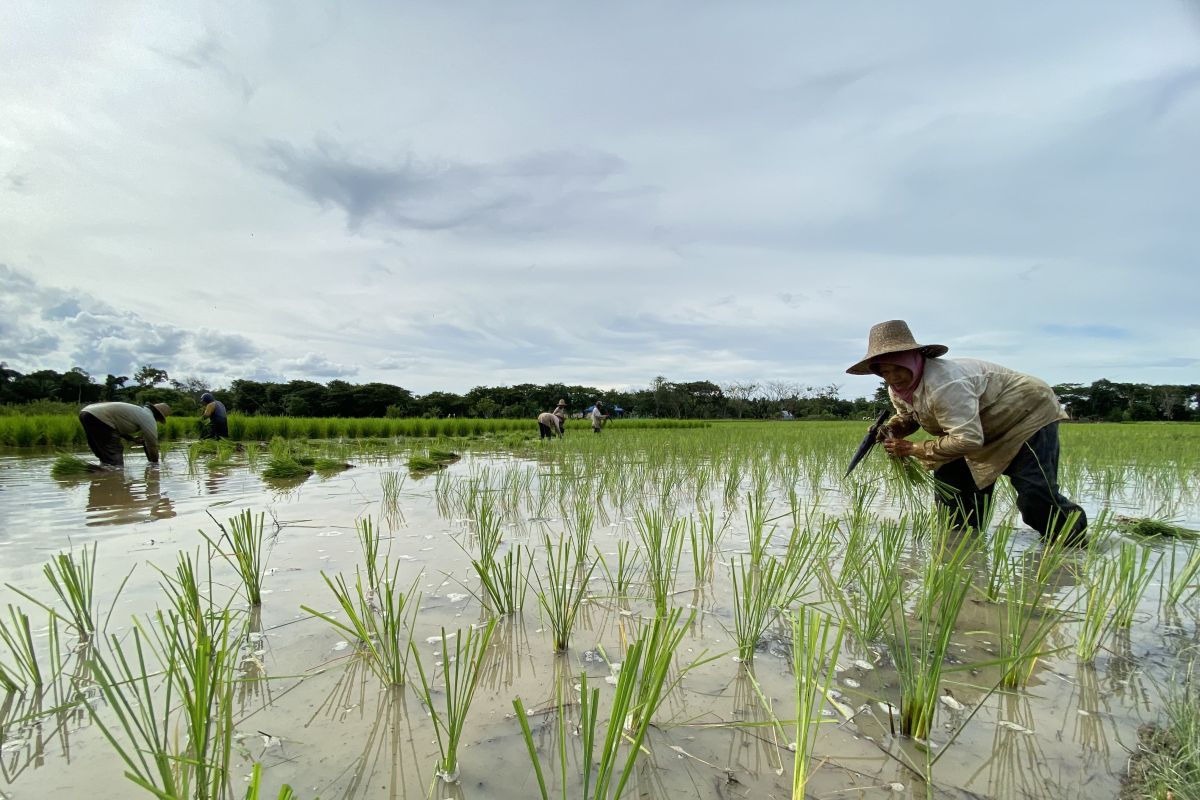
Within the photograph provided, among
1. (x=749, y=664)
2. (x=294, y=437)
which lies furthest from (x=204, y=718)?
(x=294, y=437)

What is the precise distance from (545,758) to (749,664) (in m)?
0.75

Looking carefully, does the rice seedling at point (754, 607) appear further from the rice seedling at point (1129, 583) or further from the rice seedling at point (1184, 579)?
the rice seedling at point (1184, 579)

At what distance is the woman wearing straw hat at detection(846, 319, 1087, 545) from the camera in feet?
9.66

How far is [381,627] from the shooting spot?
1993mm

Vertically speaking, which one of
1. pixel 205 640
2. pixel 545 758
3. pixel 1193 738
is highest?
pixel 205 640

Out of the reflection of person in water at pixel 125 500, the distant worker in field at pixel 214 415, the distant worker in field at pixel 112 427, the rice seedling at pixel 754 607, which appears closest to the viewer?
the rice seedling at pixel 754 607

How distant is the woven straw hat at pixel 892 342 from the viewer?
9.60ft

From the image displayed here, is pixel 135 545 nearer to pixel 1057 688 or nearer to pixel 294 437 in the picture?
pixel 1057 688

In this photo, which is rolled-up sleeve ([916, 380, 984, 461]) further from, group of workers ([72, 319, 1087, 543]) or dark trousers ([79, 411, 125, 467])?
dark trousers ([79, 411, 125, 467])

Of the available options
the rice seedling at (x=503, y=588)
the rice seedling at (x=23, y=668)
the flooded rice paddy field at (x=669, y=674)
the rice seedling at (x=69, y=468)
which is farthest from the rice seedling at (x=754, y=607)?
the rice seedling at (x=69, y=468)

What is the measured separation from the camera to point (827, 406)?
197ft

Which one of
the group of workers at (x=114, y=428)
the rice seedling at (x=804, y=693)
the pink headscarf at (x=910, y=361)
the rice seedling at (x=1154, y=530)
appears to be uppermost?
the pink headscarf at (x=910, y=361)

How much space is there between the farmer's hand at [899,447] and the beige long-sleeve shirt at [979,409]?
44mm

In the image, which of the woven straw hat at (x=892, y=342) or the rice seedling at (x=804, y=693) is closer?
the rice seedling at (x=804, y=693)
